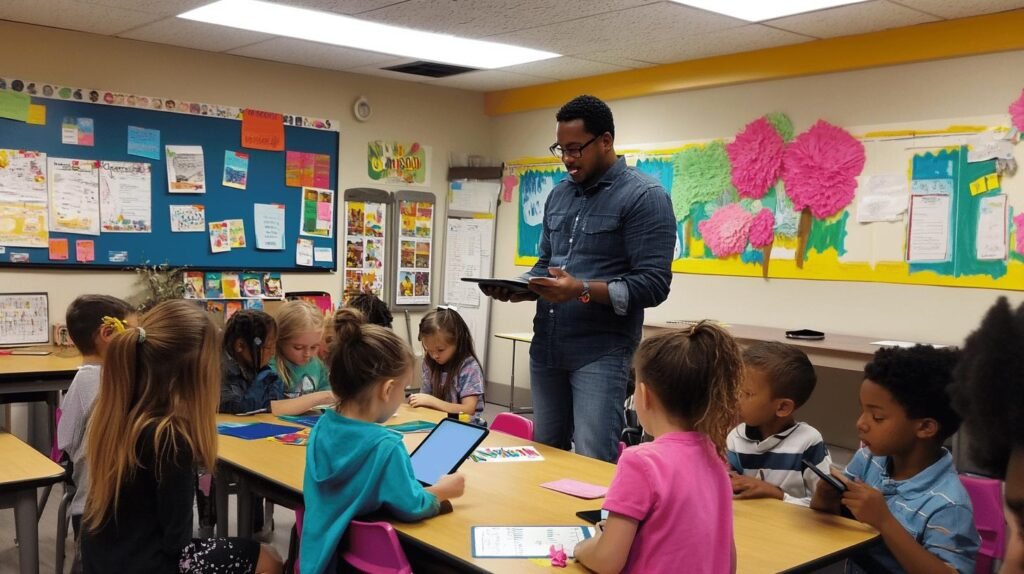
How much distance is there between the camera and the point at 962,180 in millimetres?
4648

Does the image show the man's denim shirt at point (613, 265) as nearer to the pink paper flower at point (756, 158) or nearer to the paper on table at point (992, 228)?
the paper on table at point (992, 228)

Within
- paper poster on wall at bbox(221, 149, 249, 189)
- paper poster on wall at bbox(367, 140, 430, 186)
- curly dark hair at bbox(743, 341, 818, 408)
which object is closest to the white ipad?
curly dark hair at bbox(743, 341, 818, 408)

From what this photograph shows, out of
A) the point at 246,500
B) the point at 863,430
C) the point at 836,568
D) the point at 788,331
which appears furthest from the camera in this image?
the point at 788,331

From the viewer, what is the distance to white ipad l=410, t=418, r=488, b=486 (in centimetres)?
234

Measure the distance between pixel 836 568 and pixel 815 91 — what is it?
12.6 feet

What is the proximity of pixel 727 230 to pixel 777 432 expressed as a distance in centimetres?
328

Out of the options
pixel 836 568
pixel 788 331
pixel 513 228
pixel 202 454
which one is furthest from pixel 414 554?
pixel 513 228

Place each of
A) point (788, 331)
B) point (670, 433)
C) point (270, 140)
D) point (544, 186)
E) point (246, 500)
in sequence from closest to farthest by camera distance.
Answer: point (670, 433) → point (246, 500) → point (788, 331) → point (270, 140) → point (544, 186)

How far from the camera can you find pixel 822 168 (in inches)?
204

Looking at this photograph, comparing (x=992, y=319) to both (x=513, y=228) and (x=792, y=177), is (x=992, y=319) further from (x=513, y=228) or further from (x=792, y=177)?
(x=513, y=228)

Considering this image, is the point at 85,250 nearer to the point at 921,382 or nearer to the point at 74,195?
the point at 74,195

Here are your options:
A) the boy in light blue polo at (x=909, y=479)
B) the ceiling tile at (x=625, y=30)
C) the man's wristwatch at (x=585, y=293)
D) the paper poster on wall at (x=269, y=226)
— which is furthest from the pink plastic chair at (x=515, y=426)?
the paper poster on wall at (x=269, y=226)

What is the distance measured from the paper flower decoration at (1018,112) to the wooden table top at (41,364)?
4.56m

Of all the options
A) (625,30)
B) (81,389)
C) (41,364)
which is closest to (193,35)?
(41,364)
